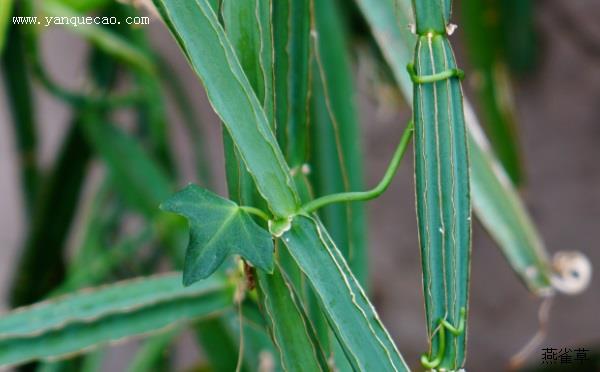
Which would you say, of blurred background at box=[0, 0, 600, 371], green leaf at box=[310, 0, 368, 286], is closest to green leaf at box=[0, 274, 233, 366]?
green leaf at box=[310, 0, 368, 286]

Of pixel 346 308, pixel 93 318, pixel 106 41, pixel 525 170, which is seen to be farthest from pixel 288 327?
pixel 525 170

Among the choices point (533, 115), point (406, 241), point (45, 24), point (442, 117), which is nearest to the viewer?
point (442, 117)

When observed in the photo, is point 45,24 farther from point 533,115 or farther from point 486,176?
point 533,115

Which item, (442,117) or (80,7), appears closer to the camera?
(442,117)

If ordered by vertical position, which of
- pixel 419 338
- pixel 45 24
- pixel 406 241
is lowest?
pixel 419 338

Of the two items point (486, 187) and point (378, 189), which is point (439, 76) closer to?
point (378, 189)

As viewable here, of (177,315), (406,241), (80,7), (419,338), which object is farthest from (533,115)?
(177,315)

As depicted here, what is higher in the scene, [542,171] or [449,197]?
[449,197]
